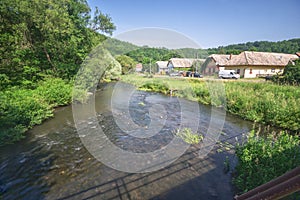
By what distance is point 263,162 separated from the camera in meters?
3.82

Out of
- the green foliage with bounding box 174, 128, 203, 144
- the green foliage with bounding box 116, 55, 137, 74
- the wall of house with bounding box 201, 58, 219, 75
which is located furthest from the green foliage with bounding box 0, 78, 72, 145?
the wall of house with bounding box 201, 58, 219, 75

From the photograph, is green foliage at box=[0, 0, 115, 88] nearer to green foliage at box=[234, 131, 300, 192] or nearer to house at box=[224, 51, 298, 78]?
green foliage at box=[234, 131, 300, 192]

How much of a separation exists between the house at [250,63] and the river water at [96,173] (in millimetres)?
24939

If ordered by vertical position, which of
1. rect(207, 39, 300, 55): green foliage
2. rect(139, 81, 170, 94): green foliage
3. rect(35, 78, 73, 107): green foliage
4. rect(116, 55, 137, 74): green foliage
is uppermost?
rect(207, 39, 300, 55): green foliage

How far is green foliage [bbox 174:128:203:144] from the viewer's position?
6379 mm

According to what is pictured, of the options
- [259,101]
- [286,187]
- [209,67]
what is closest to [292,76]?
[259,101]

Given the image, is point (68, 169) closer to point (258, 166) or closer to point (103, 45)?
point (258, 166)

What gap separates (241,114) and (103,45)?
492 inches

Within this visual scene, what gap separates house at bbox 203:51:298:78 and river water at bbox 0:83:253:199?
81.8 feet

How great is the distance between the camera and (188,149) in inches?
228

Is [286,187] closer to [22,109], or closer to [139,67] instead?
[22,109]

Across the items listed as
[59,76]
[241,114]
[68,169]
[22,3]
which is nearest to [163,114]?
[241,114]

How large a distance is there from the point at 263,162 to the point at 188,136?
3074mm

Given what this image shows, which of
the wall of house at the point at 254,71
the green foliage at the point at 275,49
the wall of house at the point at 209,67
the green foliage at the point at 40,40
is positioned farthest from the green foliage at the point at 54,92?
the green foliage at the point at 275,49
